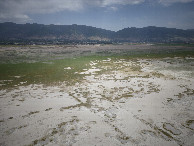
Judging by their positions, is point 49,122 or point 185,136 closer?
point 185,136

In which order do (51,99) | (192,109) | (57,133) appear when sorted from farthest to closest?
1. (51,99)
2. (192,109)
3. (57,133)

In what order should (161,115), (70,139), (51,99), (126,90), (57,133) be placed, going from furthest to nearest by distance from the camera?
(126,90), (51,99), (161,115), (57,133), (70,139)

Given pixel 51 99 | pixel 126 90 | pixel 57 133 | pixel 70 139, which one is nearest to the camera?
pixel 70 139

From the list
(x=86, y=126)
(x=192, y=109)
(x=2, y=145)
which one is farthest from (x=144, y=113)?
(x=2, y=145)

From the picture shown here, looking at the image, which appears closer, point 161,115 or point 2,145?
point 2,145

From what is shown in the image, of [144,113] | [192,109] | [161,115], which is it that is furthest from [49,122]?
[192,109]

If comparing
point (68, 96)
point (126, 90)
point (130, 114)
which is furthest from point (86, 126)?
point (126, 90)

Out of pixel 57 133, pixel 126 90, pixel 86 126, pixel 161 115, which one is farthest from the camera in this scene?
pixel 126 90

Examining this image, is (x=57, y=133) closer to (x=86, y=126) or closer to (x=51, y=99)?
(x=86, y=126)

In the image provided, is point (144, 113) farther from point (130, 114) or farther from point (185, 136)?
point (185, 136)
